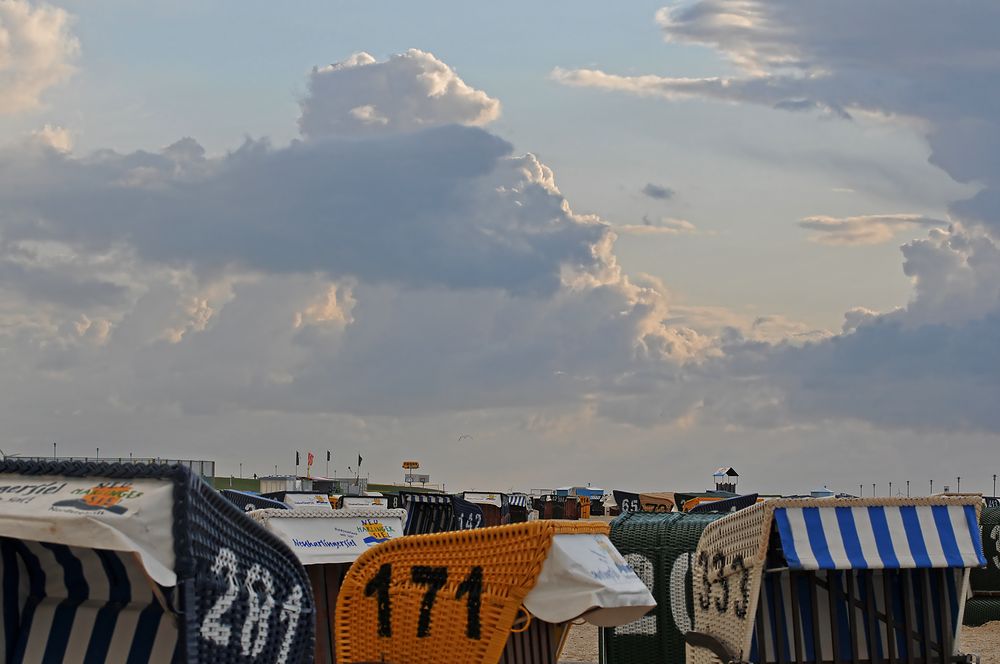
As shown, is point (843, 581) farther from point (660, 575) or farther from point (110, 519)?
point (110, 519)

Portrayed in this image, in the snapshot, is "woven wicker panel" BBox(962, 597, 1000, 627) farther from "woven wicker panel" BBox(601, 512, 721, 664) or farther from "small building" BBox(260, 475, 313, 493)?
"small building" BBox(260, 475, 313, 493)

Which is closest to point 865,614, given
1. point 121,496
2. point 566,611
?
point 566,611

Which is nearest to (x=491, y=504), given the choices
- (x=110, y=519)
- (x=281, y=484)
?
(x=110, y=519)

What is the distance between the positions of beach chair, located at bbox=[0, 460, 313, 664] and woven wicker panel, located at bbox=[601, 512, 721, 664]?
5704 millimetres

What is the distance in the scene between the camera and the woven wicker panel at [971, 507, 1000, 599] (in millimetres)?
19511

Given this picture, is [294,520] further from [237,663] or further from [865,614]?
[237,663]

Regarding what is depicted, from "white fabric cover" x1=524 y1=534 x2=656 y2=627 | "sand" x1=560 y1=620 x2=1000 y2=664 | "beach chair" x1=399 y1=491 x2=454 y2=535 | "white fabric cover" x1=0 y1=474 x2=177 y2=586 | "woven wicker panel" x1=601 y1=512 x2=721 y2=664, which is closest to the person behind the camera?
"white fabric cover" x1=0 y1=474 x2=177 y2=586

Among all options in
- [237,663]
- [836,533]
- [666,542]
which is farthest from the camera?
[666,542]

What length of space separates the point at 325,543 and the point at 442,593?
8.21 feet

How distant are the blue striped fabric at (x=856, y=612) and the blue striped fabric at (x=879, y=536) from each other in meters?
0.26

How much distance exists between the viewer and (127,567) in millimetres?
5156

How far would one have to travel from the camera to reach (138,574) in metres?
5.17

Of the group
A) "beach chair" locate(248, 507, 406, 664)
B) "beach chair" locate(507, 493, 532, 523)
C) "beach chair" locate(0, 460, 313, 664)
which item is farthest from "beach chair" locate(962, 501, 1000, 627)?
"beach chair" locate(0, 460, 313, 664)

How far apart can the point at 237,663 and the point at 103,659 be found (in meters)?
0.59
